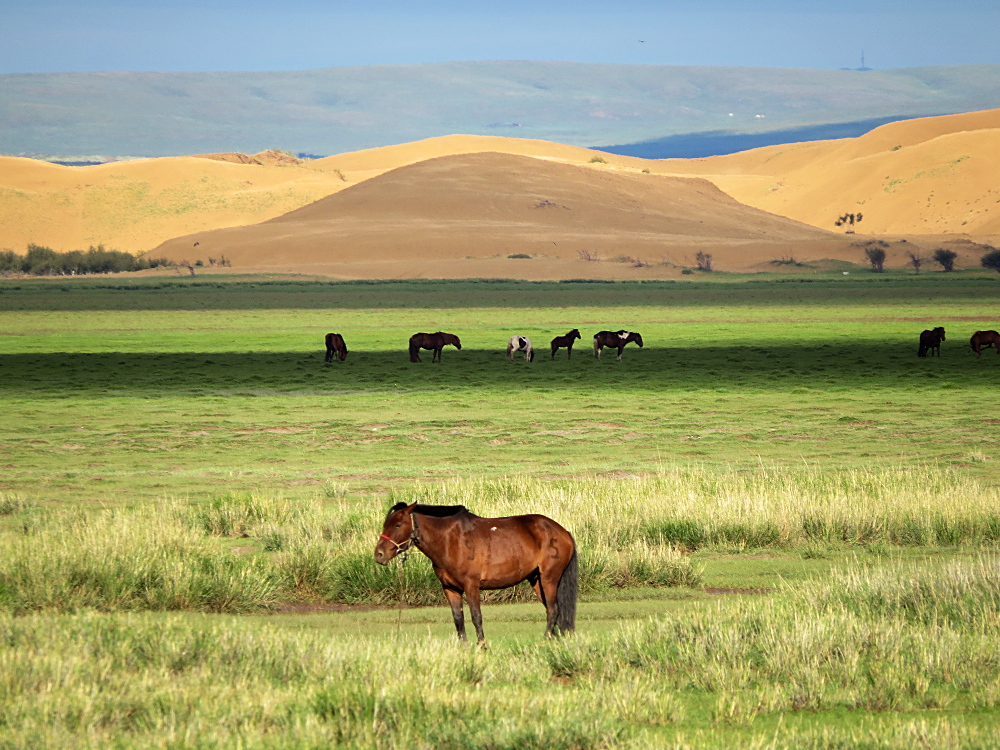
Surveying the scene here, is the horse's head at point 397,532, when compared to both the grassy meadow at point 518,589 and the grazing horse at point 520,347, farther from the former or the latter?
the grazing horse at point 520,347

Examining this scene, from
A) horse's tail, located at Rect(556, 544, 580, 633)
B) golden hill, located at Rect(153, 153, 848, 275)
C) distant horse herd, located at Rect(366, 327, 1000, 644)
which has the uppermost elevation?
golden hill, located at Rect(153, 153, 848, 275)

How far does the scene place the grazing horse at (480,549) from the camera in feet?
27.0

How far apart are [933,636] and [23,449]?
16216 millimetres

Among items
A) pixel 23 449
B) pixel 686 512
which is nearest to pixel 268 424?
pixel 23 449

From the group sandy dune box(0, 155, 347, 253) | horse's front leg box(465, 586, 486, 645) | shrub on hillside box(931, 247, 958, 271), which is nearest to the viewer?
horse's front leg box(465, 586, 486, 645)

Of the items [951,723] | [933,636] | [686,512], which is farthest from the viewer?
[686,512]

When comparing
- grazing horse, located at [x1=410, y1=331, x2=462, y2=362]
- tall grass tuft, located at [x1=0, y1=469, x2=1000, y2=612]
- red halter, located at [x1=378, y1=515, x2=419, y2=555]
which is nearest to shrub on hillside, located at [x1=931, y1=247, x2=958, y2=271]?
grazing horse, located at [x1=410, y1=331, x2=462, y2=362]

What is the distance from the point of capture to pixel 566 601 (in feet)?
28.9

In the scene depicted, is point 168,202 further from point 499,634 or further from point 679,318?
point 499,634

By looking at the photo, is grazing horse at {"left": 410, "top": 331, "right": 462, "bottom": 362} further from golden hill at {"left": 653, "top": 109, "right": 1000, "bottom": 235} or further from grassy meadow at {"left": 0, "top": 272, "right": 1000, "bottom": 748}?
golden hill at {"left": 653, "top": 109, "right": 1000, "bottom": 235}

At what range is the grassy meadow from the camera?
731cm

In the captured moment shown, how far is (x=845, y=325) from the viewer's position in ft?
165

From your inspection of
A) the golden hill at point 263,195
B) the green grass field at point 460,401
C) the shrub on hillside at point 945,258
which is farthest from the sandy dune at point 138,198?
the green grass field at point 460,401

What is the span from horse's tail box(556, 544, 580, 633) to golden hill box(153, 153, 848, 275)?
87205mm
